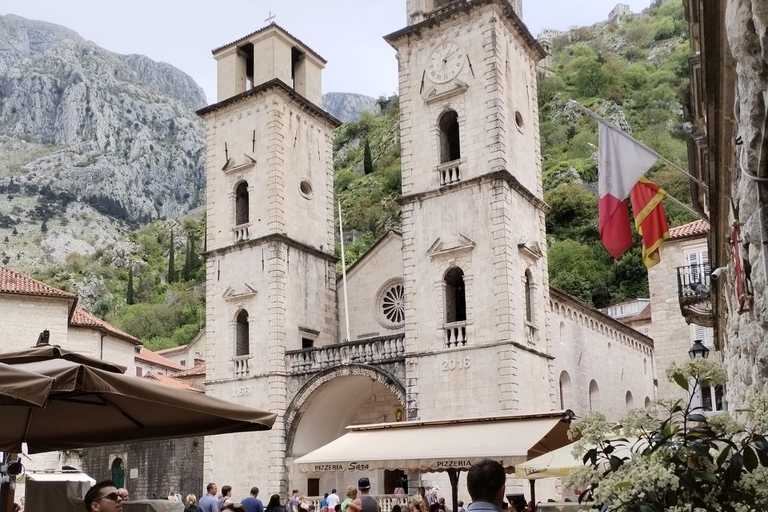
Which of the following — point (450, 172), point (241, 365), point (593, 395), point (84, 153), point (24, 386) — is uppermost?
point (84, 153)

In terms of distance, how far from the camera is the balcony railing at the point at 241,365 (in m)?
28.7

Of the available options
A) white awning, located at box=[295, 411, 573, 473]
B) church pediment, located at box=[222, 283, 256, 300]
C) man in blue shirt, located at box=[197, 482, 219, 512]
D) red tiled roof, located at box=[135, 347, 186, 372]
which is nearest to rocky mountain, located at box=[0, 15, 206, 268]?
red tiled roof, located at box=[135, 347, 186, 372]

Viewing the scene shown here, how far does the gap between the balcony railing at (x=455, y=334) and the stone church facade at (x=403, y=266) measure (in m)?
0.11

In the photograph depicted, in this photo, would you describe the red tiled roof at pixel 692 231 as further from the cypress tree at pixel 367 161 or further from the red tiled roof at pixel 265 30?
the cypress tree at pixel 367 161

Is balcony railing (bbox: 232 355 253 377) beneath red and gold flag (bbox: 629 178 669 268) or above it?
beneath

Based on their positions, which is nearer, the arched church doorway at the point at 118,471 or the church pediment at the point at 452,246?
the church pediment at the point at 452,246

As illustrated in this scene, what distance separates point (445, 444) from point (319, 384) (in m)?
13.8

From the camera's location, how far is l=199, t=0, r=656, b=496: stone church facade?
24641mm

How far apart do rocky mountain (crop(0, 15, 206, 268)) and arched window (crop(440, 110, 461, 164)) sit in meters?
87.8

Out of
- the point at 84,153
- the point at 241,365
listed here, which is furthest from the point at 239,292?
the point at 84,153

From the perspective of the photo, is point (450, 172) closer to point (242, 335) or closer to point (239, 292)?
point (239, 292)

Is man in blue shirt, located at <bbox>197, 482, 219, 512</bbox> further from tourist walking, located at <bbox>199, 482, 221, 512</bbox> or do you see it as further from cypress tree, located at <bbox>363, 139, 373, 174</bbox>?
cypress tree, located at <bbox>363, 139, 373, 174</bbox>

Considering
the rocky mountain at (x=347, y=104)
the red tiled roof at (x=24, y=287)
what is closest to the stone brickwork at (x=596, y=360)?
the red tiled roof at (x=24, y=287)

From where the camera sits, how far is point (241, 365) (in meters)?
29.0
